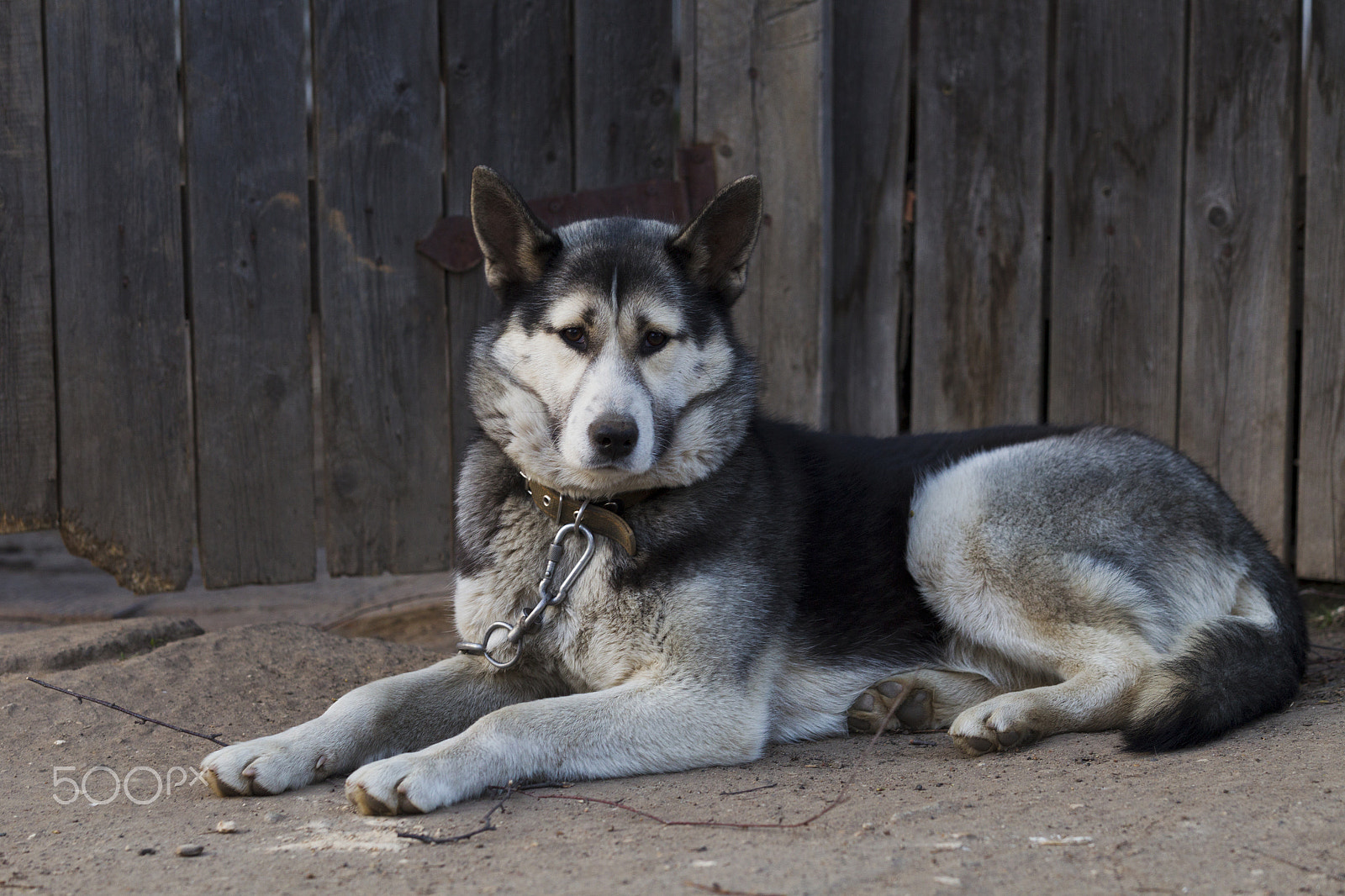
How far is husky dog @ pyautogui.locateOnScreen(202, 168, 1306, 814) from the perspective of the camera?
2.93m

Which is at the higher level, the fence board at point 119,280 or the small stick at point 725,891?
the fence board at point 119,280

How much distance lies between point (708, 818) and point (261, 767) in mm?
1162

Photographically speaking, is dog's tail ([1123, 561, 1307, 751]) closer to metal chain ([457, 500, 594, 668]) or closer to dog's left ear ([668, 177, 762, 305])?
metal chain ([457, 500, 594, 668])

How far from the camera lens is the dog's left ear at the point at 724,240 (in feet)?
10.6

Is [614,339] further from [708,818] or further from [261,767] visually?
[261,767]

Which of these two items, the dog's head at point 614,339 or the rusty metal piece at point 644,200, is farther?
the rusty metal piece at point 644,200

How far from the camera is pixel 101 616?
5.15 metres

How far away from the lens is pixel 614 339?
3.10m

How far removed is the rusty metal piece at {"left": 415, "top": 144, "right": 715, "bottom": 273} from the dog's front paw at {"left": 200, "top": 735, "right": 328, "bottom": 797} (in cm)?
234

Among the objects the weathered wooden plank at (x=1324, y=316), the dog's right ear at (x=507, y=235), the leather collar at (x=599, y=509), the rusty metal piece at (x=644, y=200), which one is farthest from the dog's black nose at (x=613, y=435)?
the weathered wooden plank at (x=1324, y=316)

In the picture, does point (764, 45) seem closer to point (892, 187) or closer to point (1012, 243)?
point (892, 187)

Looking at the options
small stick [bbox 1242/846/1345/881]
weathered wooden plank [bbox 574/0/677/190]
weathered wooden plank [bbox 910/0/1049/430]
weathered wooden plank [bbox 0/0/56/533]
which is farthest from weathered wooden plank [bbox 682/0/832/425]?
small stick [bbox 1242/846/1345/881]

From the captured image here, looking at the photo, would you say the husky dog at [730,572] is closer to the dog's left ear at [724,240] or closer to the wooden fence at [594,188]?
the dog's left ear at [724,240]

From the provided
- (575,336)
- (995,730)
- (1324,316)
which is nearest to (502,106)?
Result: (575,336)
